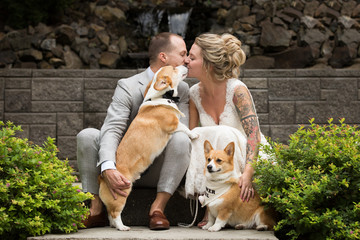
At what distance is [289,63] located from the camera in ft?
26.2

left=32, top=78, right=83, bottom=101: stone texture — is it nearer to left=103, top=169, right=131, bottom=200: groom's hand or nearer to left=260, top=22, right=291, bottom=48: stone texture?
left=103, top=169, right=131, bottom=200: groom's hand

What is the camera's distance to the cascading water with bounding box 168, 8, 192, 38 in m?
8.38

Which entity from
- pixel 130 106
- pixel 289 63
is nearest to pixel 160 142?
pixel 130 106

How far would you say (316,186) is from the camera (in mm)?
2611

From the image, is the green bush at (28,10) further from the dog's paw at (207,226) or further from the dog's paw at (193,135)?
the dog's paw at (207,226)

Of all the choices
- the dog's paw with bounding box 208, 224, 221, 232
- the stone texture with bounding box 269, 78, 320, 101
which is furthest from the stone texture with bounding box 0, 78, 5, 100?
the dog's paw with bounding box 208, 224, 221, 232

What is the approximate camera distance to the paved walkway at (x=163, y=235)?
8.73 ft

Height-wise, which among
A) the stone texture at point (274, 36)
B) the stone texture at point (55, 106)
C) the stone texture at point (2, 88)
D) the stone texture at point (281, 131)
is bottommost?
the stone texture at point (281, 131)

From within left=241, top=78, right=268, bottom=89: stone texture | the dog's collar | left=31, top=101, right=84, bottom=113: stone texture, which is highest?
left=241, top=78, right=268, bottom=89: stone texture

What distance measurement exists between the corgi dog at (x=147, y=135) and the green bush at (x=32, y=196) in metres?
0.20

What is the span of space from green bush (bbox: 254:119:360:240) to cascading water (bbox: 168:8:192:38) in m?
5.70

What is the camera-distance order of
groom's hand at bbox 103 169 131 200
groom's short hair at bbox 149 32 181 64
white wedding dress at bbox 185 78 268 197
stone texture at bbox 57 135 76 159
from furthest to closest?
1. stone texture at bbox 57 135 76 159
2. groom's short hair at bbox 149 32 181 64
3. white wedding dress at bbox 185 78 268 197
4. groom's hand at bbox 103 169 131 200

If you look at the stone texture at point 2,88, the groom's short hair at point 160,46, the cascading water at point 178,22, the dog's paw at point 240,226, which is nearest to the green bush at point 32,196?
the dog's paw at point 240,226

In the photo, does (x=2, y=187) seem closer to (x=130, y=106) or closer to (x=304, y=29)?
(x=130, y=106)
